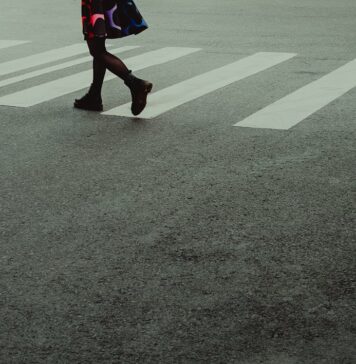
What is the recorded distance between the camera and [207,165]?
20.9ft

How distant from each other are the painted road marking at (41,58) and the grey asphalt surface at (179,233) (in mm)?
1611

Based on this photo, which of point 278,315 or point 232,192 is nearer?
point 278,315

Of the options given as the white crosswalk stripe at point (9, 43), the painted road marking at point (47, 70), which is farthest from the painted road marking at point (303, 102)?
the white crosswalk stripe at point (9, 43)

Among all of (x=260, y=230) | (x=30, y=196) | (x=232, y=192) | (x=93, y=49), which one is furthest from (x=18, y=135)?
(x=260, y=230)

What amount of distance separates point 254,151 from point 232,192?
3.53ft

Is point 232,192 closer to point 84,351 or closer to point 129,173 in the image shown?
point 129,173

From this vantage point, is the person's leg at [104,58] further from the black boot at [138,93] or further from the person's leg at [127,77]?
the black boot at [138,93]

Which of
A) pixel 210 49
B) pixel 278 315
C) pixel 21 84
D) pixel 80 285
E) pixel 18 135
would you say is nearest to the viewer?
pixel 278 315

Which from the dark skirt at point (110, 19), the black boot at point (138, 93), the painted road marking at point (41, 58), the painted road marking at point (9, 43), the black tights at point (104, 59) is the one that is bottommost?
the painted road marking at point (9, 43)

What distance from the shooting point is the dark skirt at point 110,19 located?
25.4ft

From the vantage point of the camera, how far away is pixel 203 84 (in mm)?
9383

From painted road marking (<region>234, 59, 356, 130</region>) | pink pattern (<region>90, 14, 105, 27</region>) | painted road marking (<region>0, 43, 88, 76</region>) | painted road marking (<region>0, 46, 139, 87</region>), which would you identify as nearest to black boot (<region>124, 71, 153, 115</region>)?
pink pattern (<region>90, 14, 105, 27</region>)

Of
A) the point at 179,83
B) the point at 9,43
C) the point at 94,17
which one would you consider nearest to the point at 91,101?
the point at 94,17

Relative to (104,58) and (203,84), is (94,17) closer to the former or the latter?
(104,58)
